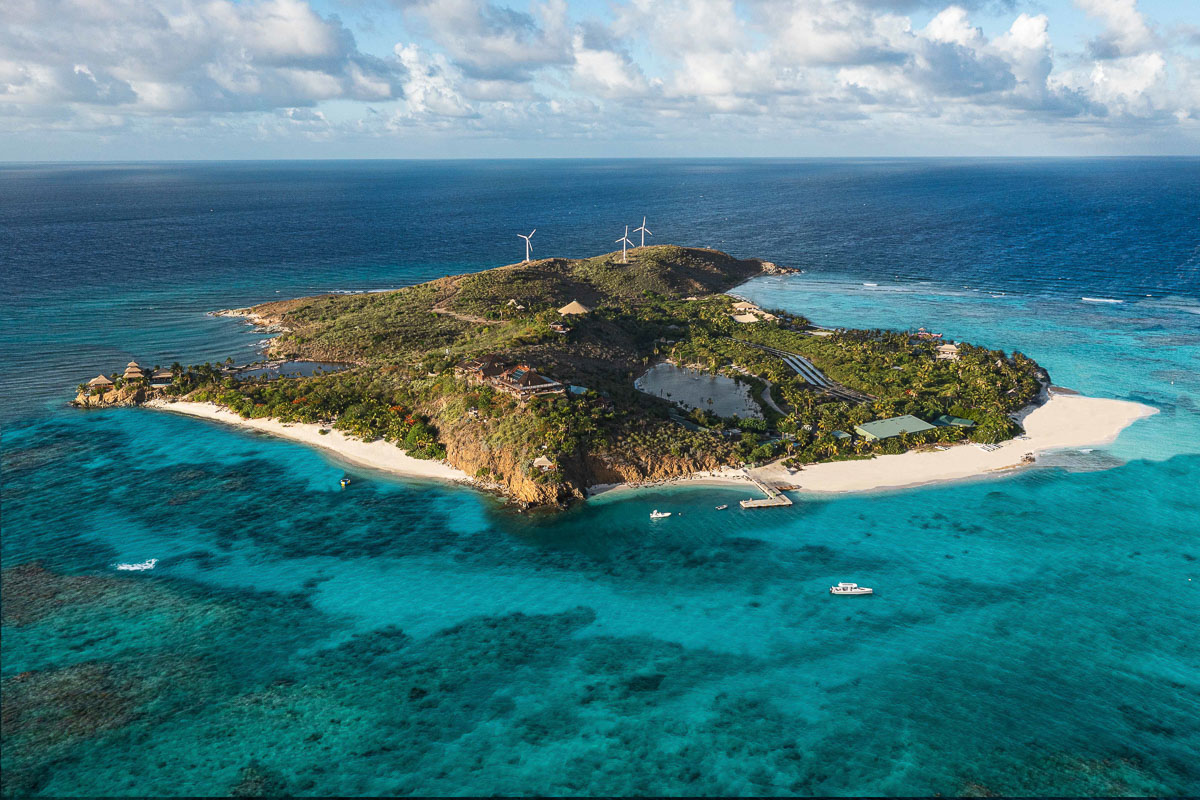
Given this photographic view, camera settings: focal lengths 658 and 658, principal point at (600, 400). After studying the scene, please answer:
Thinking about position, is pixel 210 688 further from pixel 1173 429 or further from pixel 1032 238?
pixel 1032 238

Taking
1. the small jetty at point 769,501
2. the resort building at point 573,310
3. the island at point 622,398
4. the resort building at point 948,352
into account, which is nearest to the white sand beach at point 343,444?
the island at point 622,398

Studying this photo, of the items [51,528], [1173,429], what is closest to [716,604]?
[51,528]

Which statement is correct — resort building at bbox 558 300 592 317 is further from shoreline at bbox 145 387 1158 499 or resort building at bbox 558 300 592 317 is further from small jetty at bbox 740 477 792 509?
small jetty at bbox 740 477 792 509

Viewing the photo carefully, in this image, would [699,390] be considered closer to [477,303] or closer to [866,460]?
[866,460]

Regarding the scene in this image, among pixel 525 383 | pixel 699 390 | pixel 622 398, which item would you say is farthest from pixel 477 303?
pixel 622 398

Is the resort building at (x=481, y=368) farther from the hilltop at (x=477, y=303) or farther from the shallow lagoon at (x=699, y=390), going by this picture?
the shallow lagoon at (x=699, y=390)

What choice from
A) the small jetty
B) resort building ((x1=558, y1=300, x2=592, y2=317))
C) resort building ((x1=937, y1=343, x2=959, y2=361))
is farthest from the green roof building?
resort building ((x1=558, y1=300, x2=592, y2=317))

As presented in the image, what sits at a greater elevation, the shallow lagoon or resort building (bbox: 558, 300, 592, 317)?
resort building (bbox: 558, 300, 592, 317)
